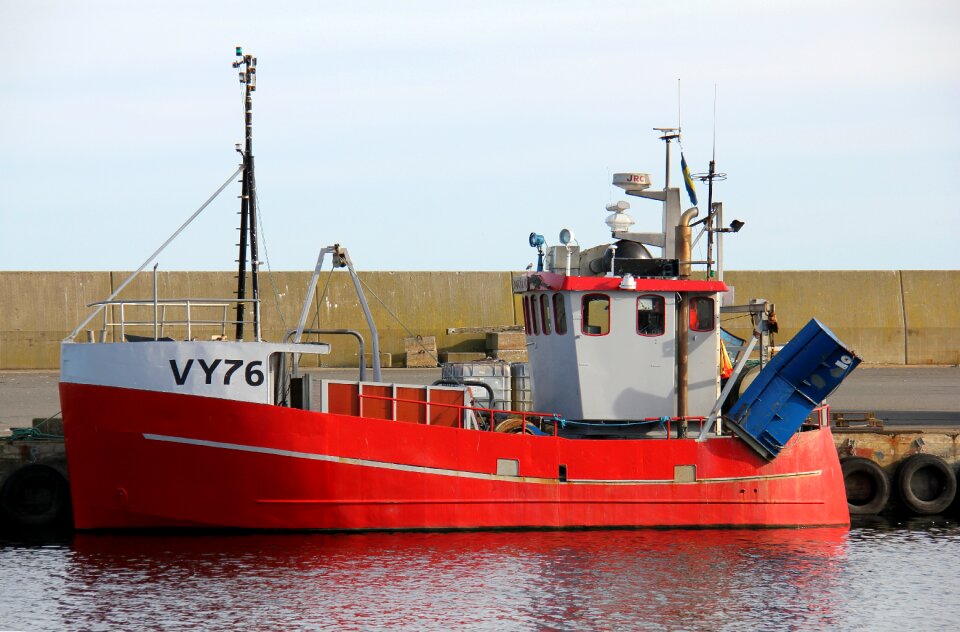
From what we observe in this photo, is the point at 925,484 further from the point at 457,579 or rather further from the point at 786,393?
the point at 457,579

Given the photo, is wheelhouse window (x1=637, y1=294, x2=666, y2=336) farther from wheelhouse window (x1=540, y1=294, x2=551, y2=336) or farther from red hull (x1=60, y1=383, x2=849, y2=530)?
red hull (x1=60, y1=383, x2=849, y2=530)

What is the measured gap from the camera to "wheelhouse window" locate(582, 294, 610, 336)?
1847 cm

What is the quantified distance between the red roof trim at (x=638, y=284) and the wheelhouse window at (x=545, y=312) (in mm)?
413

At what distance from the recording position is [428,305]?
124 ft

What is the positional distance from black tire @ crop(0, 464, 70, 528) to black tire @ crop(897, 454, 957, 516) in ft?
44.9

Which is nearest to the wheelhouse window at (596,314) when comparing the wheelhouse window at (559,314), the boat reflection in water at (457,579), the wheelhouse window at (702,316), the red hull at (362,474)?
the wheelhouse window at (559,314)

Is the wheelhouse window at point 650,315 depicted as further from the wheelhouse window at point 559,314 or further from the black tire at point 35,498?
the black tire at point 35,498

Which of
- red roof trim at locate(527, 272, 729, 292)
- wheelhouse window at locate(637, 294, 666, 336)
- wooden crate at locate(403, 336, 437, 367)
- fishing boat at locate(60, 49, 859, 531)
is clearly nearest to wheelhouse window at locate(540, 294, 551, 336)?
fishing boat at locate(60, 49, 859, 531)

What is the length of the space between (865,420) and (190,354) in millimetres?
12722

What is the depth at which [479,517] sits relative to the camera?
57.5ft

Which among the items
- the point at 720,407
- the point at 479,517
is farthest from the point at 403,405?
the point at 720,407

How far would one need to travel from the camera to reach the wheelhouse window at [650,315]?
18516mm

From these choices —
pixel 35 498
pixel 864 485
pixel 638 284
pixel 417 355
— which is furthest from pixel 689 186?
pixel 417 355

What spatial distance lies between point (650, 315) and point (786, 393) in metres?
2.25
